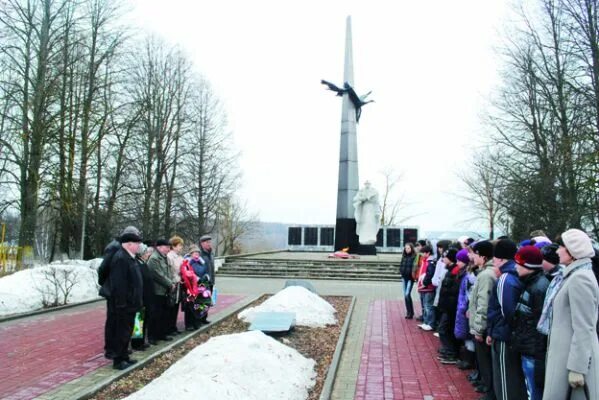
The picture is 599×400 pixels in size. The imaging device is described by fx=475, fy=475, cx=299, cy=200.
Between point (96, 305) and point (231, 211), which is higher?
point (231, 211)

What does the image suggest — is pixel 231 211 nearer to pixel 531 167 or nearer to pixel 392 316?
pixel 531 167

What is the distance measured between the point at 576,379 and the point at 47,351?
22.8ft

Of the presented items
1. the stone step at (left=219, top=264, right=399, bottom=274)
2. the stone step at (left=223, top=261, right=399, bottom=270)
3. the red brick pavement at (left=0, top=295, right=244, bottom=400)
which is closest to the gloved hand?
the red brick pavement at (left=0, top=295, right=244, bottom=400)

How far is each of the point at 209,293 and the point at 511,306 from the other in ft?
19.5

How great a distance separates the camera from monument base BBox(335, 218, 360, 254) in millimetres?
27312

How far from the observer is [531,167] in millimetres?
20594

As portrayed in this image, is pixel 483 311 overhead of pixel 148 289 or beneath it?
overhead

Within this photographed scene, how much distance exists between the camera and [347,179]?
90.7 ft

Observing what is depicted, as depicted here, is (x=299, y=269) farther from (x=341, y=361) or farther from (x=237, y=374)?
(x=237, y=374)

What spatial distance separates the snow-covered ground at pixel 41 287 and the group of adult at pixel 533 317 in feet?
29.1

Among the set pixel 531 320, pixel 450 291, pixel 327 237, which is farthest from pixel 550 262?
pixel 327 237

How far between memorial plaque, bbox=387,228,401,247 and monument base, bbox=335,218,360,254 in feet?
31.0

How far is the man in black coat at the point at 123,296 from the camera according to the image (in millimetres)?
6227

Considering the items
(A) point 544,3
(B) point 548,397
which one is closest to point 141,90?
(A) point 544,3
